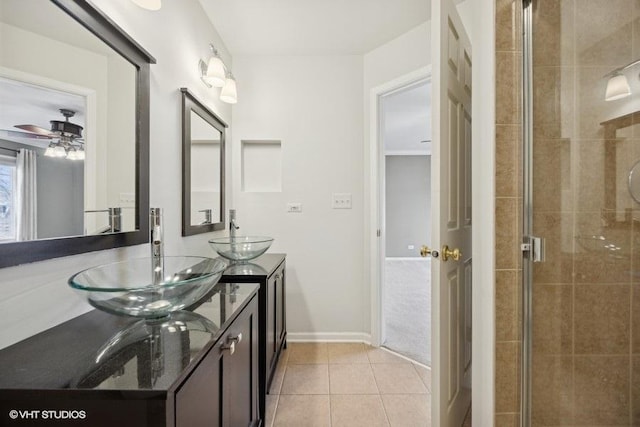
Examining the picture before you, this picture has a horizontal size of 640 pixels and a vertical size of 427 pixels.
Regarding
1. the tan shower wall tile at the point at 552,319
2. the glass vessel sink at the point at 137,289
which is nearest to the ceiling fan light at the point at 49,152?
the glass vessel sink at the point at 137,289

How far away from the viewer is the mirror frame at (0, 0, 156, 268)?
78cm

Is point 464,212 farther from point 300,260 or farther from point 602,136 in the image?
point 300,260

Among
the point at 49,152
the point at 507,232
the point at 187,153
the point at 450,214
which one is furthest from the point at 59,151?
the point at 507,232

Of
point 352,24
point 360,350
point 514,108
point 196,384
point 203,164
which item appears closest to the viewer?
point 196,384

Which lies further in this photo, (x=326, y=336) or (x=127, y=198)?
(x=326, y=336)

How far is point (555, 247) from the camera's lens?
3.73 ft

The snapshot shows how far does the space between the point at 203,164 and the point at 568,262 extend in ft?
6.62

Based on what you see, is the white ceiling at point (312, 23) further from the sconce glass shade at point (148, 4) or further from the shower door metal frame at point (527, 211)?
the shower door metal frame at point (527, 211)

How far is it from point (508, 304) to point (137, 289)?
4.42 feet

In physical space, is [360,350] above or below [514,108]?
below

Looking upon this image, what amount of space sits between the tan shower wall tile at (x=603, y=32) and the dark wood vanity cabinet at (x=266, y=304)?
1691 millimetres

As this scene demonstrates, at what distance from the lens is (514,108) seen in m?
1.17

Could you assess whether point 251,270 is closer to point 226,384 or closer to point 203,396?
point 226,384

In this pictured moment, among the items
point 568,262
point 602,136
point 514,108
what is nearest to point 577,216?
point 568,262
